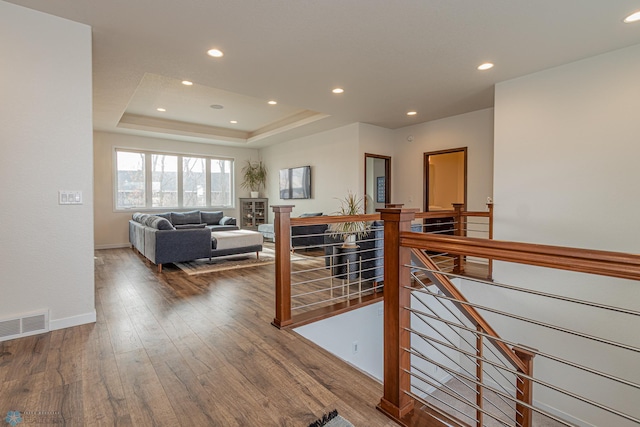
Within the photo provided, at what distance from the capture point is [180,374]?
76.7 inches

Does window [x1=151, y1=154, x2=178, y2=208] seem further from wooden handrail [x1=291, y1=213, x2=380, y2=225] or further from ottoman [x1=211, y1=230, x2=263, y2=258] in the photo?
wooden handrail [x1=291, y1=213, x2=380, y2=225]

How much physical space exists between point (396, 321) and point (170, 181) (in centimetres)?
782

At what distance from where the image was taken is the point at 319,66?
3578mm

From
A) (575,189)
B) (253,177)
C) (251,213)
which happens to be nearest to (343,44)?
(575,189)

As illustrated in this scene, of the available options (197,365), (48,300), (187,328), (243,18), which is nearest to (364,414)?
(197,365)

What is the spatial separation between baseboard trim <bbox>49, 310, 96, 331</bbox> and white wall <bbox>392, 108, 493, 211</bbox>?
18.2 feet

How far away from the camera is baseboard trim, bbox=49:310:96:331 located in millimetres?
2576

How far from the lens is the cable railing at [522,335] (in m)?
1.09

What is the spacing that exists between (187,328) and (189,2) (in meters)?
2.66

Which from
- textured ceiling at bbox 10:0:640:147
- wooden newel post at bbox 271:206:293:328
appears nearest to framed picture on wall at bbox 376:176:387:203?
textured ceiling at bbox 10:0:640:147

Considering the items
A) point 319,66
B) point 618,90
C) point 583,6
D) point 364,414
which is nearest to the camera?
point 364,414

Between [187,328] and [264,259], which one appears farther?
[264,259]

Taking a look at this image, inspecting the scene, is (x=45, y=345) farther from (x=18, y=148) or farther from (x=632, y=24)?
(x=632, y=24)

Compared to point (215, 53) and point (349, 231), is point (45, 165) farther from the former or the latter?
point (349, 231)
